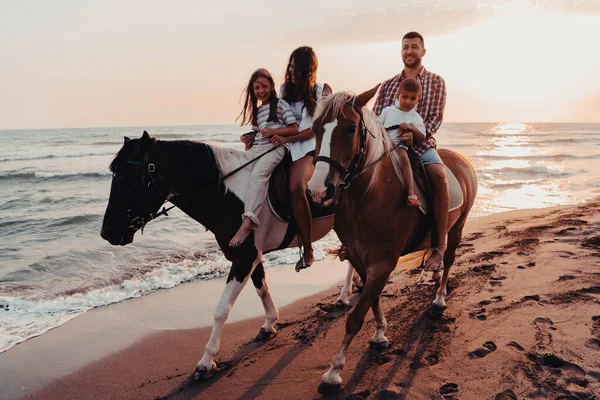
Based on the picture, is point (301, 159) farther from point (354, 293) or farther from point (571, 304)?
point (571, 304)

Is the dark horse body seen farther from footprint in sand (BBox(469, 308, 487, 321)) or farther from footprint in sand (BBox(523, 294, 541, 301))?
footprint in sand (BBox(523, 294, 541, 301))

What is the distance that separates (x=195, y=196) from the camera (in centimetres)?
392

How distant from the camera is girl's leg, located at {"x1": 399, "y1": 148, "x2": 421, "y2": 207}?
333cm

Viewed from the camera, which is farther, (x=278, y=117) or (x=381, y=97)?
(x=381, y=97)

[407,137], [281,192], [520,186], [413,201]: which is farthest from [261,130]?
[520,186]

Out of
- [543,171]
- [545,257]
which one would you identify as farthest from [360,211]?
[543,171]

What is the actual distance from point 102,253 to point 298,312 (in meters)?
4.41

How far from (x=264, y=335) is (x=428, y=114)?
2.86m

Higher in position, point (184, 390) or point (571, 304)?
point (571, 304)

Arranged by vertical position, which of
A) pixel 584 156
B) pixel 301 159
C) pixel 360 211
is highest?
pixel 301 159

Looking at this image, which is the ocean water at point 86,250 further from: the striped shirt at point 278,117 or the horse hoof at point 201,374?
the striped shirt at point 278,117

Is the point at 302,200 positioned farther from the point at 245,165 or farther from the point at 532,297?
the point at 532,297

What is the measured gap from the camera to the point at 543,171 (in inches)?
777

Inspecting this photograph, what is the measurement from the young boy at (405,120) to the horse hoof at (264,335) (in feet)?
7.06
